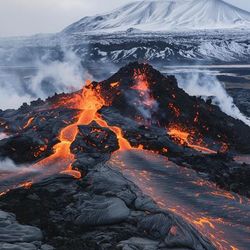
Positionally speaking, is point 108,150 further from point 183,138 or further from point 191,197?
point 191,197

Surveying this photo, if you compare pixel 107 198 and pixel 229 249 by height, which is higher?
pixel 107 198

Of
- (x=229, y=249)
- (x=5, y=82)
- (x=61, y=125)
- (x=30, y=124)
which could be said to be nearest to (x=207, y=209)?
(x=229, y=249)

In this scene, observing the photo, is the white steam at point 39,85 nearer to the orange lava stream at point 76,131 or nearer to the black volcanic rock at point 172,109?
the orange lava stream at point 76,131

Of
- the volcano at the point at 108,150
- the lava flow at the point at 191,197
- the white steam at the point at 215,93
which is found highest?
the volcano at the point at 108,150

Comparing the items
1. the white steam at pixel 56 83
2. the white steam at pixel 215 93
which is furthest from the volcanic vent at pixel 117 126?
the white steam at pixel 56 83

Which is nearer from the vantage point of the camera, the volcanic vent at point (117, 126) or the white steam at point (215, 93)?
the volcanic vent at point (117, 126)

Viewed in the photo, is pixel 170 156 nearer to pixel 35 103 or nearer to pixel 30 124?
pixel 30 124

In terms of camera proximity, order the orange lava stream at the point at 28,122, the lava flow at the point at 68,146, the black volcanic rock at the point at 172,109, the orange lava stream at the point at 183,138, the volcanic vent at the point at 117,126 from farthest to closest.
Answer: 1. the orange lava stream at the point at 28,122
2. the black volcanic rock at the point at 172,109
3. the orange lava stream at the point at 183,138
4. the volcanic vent at the point at 117,126
5. the lava flow at the point at 68,146

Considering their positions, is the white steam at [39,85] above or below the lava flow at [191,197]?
below
